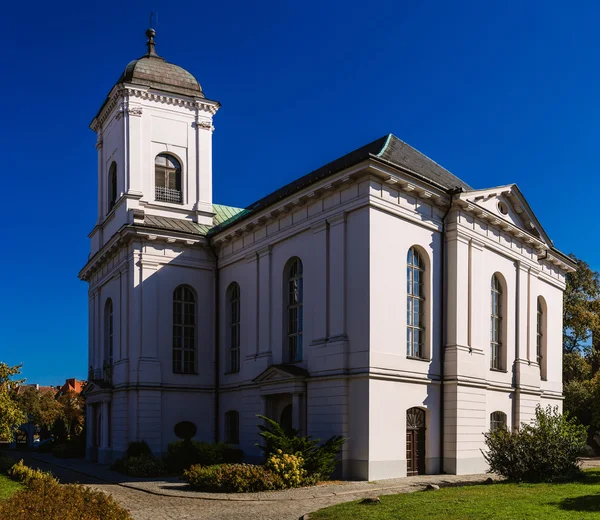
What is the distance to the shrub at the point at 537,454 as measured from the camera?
64.6 feet

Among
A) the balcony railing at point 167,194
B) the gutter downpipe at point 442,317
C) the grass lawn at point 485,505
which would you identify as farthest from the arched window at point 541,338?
the balcony railing at point 167,194

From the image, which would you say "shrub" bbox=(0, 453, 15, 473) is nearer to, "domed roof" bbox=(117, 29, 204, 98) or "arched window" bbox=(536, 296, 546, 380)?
"domed roof" bbox=(117, 29, 204, 98)

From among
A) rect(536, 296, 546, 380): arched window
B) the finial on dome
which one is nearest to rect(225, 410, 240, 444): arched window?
rect(536, 296, 546, 380): arched window

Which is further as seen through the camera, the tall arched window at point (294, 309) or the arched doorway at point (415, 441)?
the tall arched window at point (294, 309)

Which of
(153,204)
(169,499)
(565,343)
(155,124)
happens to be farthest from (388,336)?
(565,343)

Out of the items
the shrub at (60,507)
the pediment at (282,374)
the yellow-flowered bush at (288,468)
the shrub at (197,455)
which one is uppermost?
the pediment at (282,374)

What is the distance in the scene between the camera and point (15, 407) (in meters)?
23.3

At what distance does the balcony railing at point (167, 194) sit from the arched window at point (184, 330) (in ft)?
16.0

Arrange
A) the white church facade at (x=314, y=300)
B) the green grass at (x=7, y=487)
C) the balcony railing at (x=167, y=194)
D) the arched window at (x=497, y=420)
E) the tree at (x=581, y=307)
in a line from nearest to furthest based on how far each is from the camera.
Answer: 1. the green grass at (x=7, y=487)
2. the white church facade at (x=314, y=300)
3. the arched window at (x=497, y=420)
4. the balcony railing at (x=167, y=194)
5. the tree at (x=581, y=307)

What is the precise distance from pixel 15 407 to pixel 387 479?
1272 cm

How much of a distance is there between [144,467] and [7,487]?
6.83m

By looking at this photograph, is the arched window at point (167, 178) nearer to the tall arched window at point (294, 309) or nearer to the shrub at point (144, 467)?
the tall arched window at point (294, 309)

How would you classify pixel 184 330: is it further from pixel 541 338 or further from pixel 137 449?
pixel 541 338

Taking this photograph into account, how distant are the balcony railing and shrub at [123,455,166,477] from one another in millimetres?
12997
